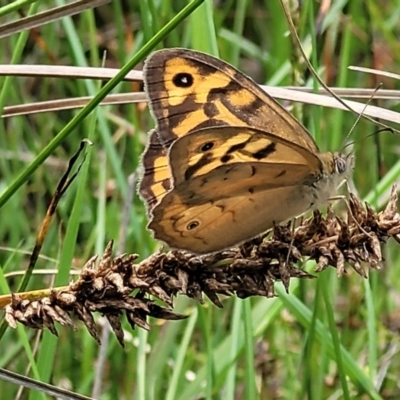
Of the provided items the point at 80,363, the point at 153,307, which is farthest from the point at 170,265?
the point at 80,363

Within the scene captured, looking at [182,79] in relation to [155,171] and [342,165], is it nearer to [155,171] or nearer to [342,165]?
[155,171]

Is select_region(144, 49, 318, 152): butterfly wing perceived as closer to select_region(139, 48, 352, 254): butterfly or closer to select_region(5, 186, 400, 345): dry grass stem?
select_region(139, 48, 352, 254): butterfly

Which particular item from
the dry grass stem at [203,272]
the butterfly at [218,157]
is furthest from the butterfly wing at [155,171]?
the dry grass stem at [203,272]

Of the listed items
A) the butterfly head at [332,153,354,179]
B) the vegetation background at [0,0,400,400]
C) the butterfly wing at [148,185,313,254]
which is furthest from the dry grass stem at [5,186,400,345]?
the butterfly head at [332,153,354,179]

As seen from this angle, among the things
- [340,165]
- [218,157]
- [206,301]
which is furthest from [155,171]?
[206,301]

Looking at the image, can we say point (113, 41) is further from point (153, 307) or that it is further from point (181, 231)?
point (153, 307)

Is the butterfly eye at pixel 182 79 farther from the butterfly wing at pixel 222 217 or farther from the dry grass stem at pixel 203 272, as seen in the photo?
the dry grass stem at pixel 203 272
